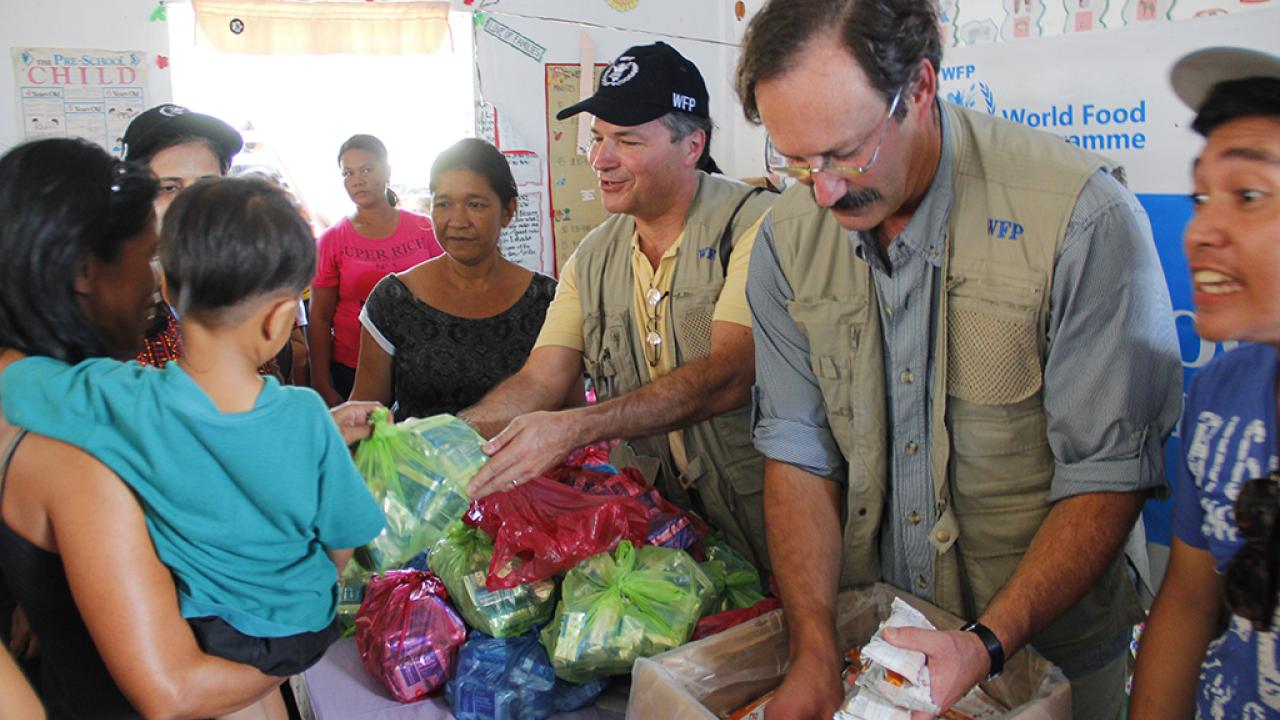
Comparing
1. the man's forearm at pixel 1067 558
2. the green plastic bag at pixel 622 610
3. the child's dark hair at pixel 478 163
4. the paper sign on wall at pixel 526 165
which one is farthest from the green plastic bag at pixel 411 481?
the paper sign on wall at pixel 526 165

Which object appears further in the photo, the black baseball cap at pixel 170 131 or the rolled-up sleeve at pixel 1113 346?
the black baseball cap at pixel 170 131

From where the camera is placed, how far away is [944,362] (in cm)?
149

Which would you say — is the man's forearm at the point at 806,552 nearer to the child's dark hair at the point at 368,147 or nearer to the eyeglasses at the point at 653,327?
the eyeglasses at the point at 653,327

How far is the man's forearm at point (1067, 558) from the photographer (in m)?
1.33

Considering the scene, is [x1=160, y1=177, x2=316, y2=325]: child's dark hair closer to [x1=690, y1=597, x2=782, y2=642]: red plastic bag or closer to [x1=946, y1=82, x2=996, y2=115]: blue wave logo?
[x1=690, y1=597, x2=782, y2=642]: red plastic bag

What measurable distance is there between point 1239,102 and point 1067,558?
0.68 m

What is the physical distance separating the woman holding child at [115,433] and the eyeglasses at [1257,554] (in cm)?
115

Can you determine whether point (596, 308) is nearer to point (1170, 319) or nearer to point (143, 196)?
point (143, 196)

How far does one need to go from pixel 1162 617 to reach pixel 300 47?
487cm

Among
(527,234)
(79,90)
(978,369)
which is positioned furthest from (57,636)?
(527,234)

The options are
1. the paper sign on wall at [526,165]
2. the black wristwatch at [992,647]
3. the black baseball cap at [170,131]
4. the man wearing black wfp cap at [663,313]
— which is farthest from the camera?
the paper sign on wall at [526,165]

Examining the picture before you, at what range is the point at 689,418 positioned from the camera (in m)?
2.00

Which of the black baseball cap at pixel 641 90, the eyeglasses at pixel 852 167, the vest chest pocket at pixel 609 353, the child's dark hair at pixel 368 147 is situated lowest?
the vest chest pocket at pixel 609 353

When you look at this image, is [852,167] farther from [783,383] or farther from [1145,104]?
[1145,104]
